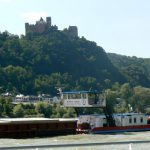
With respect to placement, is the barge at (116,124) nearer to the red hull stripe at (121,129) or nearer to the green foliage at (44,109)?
the red hull stripe at (121,129)

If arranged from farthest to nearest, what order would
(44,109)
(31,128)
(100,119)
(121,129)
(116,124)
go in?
(44,109)
(116,124)
(100,119)
(121,129)
(31,128)

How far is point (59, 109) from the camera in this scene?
3954 inches

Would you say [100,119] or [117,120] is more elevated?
[100,119]

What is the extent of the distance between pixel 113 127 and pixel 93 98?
4642 millimetres

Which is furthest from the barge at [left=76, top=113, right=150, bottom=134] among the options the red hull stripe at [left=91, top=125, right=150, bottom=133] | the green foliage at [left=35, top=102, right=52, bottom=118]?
the green foliage at [left=35, top=102, right=52, bottom=118]

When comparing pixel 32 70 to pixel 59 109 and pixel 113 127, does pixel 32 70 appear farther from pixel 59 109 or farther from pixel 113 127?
pixel 113 127

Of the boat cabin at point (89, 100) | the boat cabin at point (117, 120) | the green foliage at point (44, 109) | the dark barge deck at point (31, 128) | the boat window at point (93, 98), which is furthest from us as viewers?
the green foliage at point (44, 109)

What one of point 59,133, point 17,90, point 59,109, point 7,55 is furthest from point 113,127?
point 7,55

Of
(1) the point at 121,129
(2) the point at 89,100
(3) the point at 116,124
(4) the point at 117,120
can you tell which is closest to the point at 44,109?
(4) the point at 117,120

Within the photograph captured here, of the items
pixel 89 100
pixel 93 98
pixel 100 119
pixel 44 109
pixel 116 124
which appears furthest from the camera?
pixel 44 109

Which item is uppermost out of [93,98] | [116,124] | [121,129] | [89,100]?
[93,98]

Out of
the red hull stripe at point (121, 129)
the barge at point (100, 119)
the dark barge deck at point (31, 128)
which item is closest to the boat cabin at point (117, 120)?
the barge at point (100, 119)

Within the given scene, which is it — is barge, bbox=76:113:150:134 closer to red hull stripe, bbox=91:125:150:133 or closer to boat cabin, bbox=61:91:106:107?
red hull stripe, bbox=91:125:150:133

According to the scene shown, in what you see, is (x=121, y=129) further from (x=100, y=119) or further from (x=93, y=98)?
(x=93, y=98)
